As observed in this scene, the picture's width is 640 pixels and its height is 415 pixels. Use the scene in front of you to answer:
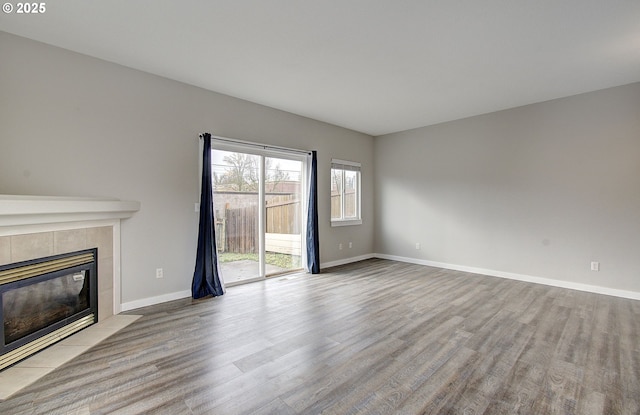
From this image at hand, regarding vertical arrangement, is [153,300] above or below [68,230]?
below

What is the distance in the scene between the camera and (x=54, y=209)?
2357 mm

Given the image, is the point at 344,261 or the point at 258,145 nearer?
the point at 258,145

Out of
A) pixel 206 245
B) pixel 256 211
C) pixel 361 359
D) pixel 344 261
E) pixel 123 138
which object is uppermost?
pixel 123 138

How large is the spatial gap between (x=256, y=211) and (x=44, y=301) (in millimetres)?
2599

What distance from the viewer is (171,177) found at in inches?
145

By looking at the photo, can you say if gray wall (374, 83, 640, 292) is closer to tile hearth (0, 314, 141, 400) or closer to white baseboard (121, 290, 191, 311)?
white baseboard (121, 290, 191, 311)

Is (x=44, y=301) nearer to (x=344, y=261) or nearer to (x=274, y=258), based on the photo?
(x=274, y=258)

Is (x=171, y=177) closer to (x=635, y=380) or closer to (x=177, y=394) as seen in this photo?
(x=177, y=394)

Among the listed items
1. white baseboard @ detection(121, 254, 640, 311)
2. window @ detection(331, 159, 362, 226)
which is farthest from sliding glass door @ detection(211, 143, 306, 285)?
window @ detection(331, 159, 362, 226)

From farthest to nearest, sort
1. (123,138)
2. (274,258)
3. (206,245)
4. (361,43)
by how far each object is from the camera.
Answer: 1. (274,258)
2. (206,245)
3. (123,138)
4. (361,43)

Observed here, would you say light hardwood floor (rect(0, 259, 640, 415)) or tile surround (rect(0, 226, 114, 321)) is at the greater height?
tile surround (rect(0, 226, 114, 321))

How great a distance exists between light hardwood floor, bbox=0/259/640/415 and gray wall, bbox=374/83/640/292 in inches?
32.6

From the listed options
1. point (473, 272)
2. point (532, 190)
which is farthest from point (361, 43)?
point (473, 272)

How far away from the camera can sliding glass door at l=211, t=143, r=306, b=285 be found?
4180 mm
